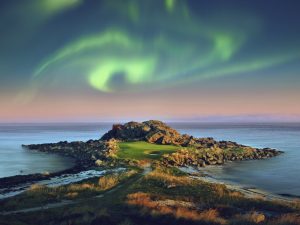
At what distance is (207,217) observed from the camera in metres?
25.8

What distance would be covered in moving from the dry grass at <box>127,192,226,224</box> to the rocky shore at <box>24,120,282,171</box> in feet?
94.1

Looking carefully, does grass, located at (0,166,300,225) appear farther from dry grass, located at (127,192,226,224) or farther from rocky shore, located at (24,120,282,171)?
rocky shore, located at (24,120,282,171)

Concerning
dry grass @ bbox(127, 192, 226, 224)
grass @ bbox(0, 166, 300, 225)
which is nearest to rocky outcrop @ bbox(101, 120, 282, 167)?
grass @ bbox(0, 166, 300, 225)

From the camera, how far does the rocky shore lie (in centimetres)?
7119

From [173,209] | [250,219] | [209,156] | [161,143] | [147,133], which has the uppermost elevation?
[147,133]

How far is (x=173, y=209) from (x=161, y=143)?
208 ft

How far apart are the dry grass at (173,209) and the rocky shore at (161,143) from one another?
2868cm

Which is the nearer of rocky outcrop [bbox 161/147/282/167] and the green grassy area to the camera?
the green grassy area

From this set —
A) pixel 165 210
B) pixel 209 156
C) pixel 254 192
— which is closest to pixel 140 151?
pixel 209 156

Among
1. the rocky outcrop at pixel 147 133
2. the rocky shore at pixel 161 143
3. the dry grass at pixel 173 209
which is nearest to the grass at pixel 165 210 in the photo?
the dry grass at pixel 173 209

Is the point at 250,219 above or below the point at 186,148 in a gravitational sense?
below

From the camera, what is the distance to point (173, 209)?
92.5 feet

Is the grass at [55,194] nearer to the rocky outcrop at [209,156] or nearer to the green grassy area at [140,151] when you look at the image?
the green grassy area at [140,151]

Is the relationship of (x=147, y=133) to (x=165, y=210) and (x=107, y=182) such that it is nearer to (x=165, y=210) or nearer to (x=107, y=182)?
(x=107, y=182)
